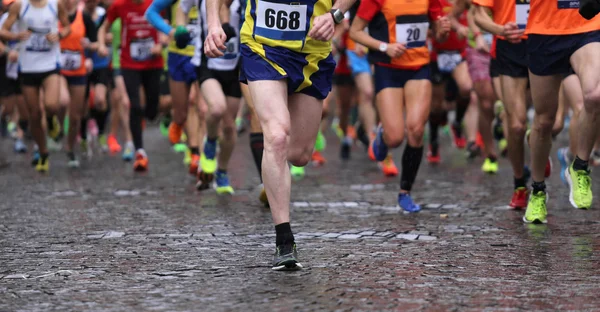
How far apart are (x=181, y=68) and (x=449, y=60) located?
10.9 feet

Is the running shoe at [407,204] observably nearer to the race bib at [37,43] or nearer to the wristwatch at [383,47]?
the wristwatch at [383,47]

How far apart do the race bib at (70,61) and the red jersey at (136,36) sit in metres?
0.95

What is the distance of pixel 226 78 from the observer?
9953 millimetres

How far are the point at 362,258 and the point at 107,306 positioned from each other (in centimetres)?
176

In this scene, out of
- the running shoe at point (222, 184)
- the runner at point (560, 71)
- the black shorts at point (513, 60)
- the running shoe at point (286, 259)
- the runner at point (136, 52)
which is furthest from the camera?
the runner at point (136, 52)

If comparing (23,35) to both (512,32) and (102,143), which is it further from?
(512,32)

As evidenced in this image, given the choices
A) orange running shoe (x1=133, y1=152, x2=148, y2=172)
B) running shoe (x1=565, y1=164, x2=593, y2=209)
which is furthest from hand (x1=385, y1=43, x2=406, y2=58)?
orange running shoe (x1=133, y1=152, x2=148, y2=172)

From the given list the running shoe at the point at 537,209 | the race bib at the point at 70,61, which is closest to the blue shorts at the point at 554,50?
the running shoe at the point at 537,209

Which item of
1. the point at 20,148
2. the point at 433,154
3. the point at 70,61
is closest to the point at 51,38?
the point at 70,61

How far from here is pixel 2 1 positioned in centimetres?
1302

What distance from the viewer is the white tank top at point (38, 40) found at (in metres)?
13.1

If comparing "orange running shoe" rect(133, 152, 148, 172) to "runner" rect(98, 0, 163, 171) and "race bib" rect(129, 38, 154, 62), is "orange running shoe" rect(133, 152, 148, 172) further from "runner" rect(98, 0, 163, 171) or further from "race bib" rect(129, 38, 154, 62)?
"race bib" rect(129, 38, 154, 62)

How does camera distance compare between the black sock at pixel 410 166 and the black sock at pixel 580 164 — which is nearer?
the black sock at pixel 580 164

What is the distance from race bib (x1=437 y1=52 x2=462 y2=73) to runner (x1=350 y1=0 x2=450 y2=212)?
4.24m
